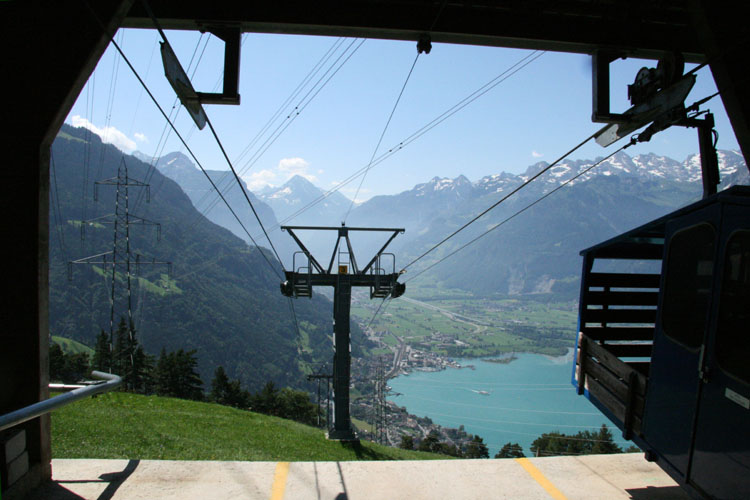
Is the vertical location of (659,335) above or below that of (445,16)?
below

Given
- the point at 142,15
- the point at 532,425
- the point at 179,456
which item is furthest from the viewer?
the point at 532,425

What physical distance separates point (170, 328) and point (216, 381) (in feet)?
332

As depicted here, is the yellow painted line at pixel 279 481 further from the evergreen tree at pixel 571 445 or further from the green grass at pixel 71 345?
the green grass at pixel 71 345

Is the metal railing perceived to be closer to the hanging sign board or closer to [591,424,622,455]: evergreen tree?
the hanging sign board

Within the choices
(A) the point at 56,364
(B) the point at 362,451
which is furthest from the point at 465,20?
(A) the point at 56,364

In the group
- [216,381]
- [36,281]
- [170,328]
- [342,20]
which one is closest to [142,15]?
[342,20]

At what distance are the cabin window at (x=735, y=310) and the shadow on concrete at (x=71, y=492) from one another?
5.99 meters

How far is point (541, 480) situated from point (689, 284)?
305cm

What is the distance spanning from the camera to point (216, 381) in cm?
4859

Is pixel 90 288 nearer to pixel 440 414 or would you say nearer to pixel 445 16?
pixel 440 414

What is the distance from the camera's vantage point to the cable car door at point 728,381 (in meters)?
3.07

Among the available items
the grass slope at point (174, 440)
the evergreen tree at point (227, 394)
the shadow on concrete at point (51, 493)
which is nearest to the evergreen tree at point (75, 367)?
the evergreen tree at point (227, 394)

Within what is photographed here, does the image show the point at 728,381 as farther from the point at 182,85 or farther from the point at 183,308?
the point at 183,308

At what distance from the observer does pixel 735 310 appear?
334 cm
